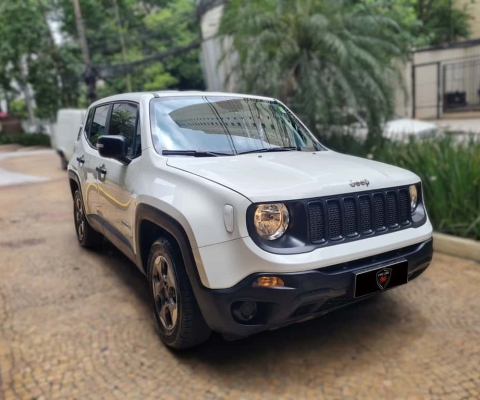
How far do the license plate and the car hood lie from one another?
503 millimetres

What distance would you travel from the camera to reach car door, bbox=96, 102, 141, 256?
371cm

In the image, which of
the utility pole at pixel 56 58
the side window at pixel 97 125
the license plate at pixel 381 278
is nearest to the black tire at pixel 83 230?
the side window at pixel 97 125

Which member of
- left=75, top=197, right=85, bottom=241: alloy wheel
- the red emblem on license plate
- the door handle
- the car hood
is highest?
the car hood

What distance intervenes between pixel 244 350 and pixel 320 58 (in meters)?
6.27

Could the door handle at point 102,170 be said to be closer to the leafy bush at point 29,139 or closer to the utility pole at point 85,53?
the utility pole at point 85,53

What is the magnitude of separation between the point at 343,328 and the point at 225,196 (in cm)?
149

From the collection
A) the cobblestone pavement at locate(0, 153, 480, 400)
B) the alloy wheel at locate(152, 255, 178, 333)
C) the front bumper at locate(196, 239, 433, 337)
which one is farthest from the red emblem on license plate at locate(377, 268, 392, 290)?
the alloy wheel at locate(152, 255, 178, 333)

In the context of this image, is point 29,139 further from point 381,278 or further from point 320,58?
point 381,278

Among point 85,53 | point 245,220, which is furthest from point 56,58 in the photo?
point 245,220

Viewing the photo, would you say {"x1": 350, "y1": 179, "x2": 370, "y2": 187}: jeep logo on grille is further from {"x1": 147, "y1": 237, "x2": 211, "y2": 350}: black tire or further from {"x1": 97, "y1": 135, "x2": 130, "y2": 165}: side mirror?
{"x1": 97, "y1": 135, "x2": 130, "y2": 165}: side mirror

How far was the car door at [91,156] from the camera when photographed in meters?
4.68

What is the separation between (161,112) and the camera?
3.84m

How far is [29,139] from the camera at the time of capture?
28266mm

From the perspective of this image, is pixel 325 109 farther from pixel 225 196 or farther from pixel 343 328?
pixel 225 196
